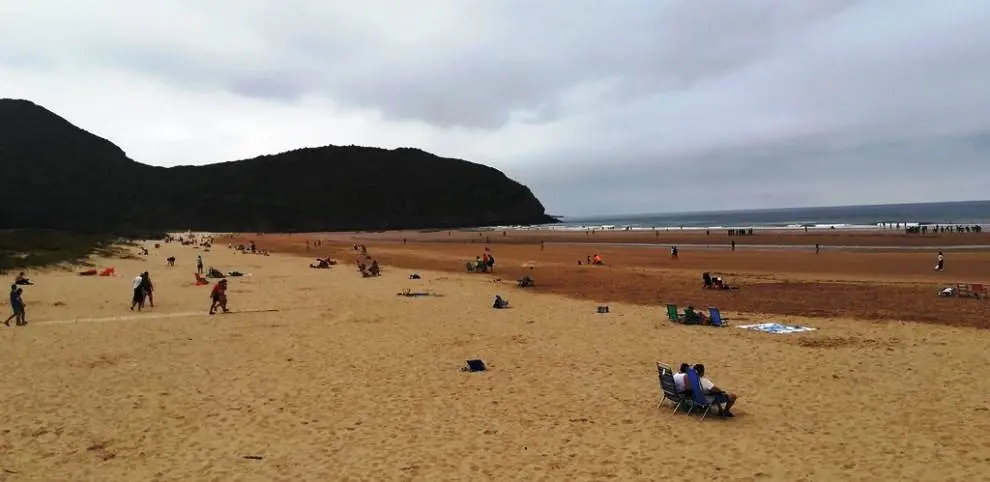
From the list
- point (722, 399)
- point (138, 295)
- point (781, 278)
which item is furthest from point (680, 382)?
point (781, 278)

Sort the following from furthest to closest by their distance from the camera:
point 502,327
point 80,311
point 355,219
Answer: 1. point 355,219
2. point 80,311
3. point 502,327

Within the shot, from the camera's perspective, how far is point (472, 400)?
10.0 metres

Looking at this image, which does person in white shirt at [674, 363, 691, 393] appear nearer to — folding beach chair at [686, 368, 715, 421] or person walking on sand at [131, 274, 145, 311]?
folding beach chair at [686, 368, 715, 421]

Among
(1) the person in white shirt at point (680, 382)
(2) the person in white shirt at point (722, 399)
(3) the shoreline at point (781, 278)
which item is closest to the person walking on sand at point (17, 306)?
(1) the person in white shirt at point (680, 382)

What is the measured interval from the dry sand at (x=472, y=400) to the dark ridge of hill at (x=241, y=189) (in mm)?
99505

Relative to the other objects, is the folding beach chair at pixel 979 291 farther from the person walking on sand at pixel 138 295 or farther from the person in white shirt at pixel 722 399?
the person walking on sand at pixel 138 295

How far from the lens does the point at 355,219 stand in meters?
156

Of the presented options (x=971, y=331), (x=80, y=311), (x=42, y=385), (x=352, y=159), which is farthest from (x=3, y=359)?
(x=352, y=159)

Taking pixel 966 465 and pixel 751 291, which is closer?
pixel 966 465

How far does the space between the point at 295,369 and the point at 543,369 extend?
4639 mm

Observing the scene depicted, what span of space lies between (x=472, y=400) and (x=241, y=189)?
156949 mm

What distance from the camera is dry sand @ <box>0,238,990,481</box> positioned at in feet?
23.8

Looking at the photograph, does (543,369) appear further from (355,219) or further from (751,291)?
(355,219)

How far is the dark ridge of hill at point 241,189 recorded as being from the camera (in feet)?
389
